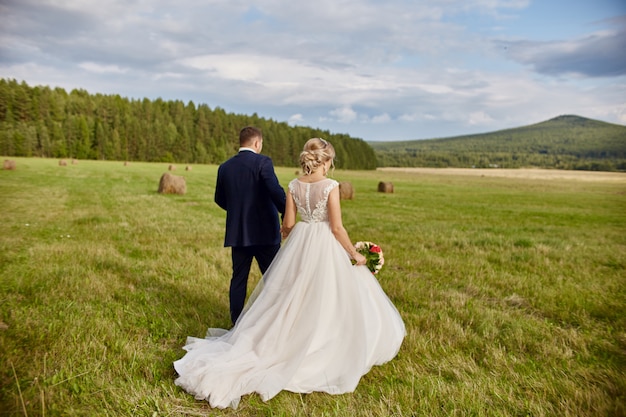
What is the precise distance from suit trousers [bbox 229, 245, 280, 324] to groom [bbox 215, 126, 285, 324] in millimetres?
17

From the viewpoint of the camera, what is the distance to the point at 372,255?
5.41 m

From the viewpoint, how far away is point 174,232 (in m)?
13.5

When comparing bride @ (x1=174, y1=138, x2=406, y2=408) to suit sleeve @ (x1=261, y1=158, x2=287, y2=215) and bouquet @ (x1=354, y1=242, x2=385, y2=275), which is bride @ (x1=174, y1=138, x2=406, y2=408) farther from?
suit sleeve @ (x1=261, y1=158, x2=287, y2=215)

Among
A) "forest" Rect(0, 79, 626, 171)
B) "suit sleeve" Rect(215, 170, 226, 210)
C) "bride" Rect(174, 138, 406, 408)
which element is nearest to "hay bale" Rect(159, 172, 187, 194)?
"suit sleeve" Rect(215, 170, 226, 210)

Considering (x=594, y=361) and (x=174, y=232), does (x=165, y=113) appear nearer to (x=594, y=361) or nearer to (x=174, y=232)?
(x=174, y=232)

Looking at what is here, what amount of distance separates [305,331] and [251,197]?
1.98 meters

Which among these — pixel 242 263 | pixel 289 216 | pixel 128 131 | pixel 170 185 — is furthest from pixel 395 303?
pixel 128 131

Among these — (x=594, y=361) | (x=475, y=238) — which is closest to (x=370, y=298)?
(x=594, y=361)

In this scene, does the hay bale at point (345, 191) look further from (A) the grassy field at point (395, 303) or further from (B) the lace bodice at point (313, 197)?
(B) the lace bodice at point (313, 197)

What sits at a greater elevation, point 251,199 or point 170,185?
point 251,199

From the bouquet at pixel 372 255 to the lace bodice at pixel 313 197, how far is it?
72 cm

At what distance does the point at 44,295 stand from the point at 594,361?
27.0ft

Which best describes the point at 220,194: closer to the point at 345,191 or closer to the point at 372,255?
the point at 372,255

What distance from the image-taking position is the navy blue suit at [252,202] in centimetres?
564
